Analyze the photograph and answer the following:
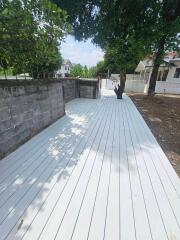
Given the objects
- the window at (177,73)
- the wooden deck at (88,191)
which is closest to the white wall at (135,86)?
the window at (177,73)

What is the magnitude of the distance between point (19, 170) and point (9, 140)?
2.71 ft

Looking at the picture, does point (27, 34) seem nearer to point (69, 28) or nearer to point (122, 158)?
point (69, 28)

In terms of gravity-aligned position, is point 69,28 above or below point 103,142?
above

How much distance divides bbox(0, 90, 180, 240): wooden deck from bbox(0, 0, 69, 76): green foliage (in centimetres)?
185

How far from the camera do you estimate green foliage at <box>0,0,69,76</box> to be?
2.86 metres

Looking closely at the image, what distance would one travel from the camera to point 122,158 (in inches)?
135

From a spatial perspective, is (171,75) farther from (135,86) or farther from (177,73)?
(135,86)

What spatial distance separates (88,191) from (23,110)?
2376 millimetres

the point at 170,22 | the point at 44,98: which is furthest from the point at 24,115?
the point at 170,22

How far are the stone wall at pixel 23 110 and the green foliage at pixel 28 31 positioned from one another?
514 mm

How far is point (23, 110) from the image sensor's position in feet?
12.7

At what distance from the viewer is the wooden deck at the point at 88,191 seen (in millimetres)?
1854

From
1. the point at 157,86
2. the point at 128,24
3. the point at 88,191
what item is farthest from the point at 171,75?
the point at 88,191

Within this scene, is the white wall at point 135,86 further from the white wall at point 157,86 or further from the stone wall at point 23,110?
the stone wall at point 23,110
